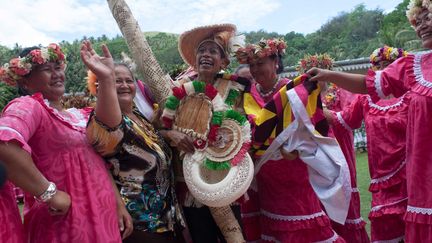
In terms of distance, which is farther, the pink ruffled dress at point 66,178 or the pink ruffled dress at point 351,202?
the pink ruffled dress at point 351,202

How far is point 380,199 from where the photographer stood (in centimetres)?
427

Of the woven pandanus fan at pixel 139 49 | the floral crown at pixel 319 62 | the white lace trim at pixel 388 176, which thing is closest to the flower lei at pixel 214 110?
the woven pandanus fan at pixel 139 49

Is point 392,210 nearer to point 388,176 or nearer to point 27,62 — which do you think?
point 388,176

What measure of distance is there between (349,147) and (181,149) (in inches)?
110

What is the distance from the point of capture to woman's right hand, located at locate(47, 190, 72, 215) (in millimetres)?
2336

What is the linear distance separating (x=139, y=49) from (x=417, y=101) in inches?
76.9

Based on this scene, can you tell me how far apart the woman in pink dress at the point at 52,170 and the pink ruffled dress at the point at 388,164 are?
8.35 ft

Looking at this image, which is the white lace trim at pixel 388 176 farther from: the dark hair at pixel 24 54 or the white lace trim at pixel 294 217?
the dark hair at pixel 24 54

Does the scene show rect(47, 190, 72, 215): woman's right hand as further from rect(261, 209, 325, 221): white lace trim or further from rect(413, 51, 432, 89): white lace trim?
rect(413, 51, 432, 89): white lace trim

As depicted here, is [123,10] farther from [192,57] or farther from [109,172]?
[109,172]

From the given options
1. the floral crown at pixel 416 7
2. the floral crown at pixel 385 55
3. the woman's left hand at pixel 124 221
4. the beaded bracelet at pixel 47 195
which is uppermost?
the floral crown at pixel 416 7

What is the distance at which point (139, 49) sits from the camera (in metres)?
3.43

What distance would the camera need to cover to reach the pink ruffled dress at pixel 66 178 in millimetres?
2404

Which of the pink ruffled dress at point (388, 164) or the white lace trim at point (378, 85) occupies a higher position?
the white lace trim at point (378, 85)
